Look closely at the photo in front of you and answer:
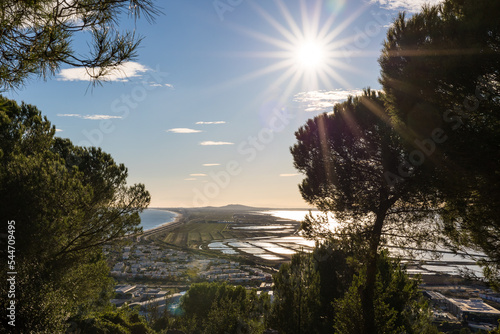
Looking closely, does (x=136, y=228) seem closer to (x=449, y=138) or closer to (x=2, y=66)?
(x=2, y=66)

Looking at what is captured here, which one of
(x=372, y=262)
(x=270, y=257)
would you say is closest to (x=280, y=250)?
(x=270, y=257)

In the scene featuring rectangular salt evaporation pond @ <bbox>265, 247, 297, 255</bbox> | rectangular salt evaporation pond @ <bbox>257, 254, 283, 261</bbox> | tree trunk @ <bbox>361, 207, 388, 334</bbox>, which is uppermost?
tree trunk @ <bbox>361, 207, 388, 334</bbox>

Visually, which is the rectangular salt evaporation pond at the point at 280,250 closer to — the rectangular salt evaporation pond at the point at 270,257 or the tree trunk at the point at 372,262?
the rectangular salt evaporation pond at the point at 270,257

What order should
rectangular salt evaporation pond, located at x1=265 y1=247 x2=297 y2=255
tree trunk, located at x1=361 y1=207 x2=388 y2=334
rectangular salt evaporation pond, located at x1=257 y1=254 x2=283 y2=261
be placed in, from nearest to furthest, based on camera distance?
tree trunk, located at x1=361 y1=207 x2=388 y2=334, rectangular salt evaporation pond, located at x1=257 y1=254 x2=283 y2=261, rectangular salt evaporation pond, located at x1=265 y1=247 x2=297 y2=255

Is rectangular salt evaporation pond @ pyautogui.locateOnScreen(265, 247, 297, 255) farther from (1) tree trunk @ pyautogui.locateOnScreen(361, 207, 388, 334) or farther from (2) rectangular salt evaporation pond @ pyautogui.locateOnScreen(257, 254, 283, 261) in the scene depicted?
(1) tree trunk @ pyautogui.locateOnScreen(361, 207, 388, 334)

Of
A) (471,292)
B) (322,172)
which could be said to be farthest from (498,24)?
(471,292)

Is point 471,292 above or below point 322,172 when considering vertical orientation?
below

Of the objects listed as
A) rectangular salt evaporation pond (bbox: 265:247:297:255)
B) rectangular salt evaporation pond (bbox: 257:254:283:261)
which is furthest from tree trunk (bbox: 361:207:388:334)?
rectangular salt evaporation pond (bbox: 265:247:297:255)

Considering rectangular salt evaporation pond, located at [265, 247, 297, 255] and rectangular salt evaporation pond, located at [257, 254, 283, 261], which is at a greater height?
rectangular salt evaporation pond, located at [257, 254, 283, 261]

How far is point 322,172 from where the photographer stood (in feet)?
34.8

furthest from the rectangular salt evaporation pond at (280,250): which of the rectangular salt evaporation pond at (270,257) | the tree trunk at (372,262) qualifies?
the tree trunk at (372,262)

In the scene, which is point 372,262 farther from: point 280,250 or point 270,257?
point 280,250

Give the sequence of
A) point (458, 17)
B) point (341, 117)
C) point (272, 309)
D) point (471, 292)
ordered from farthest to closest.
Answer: point (471, 292), point (272, 309), point (341, 117), point (458, 17)

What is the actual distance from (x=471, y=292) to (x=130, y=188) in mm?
47446
